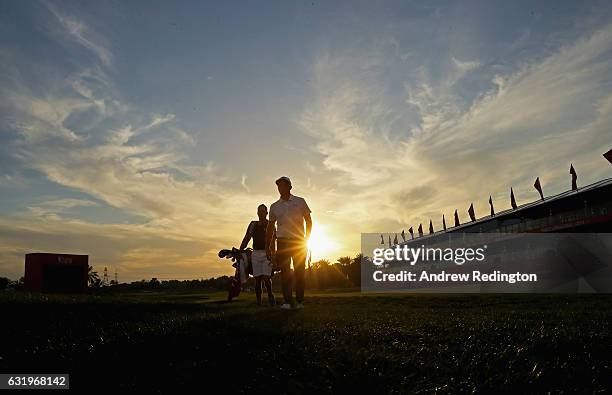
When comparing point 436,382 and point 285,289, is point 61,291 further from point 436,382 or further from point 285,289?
point 436,382

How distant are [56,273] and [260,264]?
47.8ft

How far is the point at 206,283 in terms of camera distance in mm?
70875

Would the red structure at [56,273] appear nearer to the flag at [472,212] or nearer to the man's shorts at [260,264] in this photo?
the man's shorts at [260,264]

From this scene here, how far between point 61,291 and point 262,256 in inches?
585

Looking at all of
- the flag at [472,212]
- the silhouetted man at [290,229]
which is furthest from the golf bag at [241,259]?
the flag at [472,212]

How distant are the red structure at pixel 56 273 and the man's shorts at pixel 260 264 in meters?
14.0

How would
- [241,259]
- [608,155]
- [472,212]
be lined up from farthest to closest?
[472,212], [608,155], [241,259]

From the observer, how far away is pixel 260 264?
11789 mm

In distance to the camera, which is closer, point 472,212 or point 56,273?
point 56,273

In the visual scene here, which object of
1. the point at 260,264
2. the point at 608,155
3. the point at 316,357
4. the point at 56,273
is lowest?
the point at 316,357

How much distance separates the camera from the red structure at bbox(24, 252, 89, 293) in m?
21.1

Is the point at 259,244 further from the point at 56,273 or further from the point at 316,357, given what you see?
the point at 56,273

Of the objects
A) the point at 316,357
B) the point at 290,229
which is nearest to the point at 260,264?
the point at 290,229

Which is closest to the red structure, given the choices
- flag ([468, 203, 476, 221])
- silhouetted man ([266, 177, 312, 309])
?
silhouetted man ([266, 177, 312, 309])
